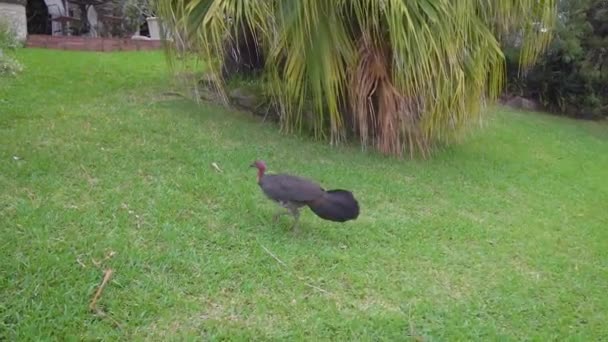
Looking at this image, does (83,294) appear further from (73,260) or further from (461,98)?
(461,98)

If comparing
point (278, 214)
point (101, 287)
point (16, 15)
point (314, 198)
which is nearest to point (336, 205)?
point (314, 198)

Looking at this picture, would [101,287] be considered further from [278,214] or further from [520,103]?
[520,103]

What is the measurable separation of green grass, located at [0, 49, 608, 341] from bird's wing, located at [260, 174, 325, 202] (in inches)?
11.1

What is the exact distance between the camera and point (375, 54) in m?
4.91

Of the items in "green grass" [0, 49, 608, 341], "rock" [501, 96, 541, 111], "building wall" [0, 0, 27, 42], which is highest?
"building wall" [0, 0, 27, 42]

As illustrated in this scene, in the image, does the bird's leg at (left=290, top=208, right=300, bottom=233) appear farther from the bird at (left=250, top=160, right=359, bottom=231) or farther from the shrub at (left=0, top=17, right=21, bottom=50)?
the shrub at (left=0, top=17, right=21, bottom=50)

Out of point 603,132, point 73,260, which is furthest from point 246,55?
point 603,132

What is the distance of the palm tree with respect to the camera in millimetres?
4465

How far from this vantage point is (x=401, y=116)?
500 cm

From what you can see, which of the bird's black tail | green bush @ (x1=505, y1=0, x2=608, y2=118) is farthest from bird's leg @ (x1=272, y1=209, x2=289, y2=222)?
green bush @ (x1=505, y1=0, x2=608, y2=118)

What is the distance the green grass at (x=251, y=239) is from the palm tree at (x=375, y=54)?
1.25 feet

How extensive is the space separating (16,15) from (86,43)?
3.75 ft

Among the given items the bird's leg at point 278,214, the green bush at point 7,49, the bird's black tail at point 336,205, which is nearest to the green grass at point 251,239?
the bird's leg at point 278,214

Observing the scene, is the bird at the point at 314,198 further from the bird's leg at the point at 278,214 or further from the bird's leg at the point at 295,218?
the bird's leg at the point at 278,214
